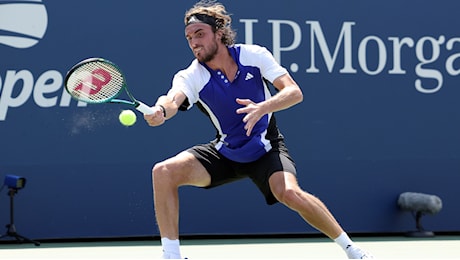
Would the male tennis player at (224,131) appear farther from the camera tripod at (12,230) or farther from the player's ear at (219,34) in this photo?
the camera tripod at (12,230)

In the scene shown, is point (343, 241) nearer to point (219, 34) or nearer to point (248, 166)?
point (248, 166)

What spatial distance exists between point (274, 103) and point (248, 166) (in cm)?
51

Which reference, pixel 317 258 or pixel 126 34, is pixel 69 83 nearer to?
pixel 317 258

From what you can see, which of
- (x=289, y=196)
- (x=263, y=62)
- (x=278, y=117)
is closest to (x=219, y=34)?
(x=263, y=62)

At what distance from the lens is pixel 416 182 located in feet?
23.3

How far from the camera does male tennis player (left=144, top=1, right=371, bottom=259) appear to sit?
168 inches

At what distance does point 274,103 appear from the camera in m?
4.03

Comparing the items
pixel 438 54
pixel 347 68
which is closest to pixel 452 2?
pixel 438 54

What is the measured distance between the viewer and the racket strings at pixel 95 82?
13.9 feet

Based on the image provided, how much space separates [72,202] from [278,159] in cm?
278

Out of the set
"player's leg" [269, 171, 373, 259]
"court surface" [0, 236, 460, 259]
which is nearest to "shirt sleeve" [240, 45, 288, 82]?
"player's leg" [269, 171, 373, 259]

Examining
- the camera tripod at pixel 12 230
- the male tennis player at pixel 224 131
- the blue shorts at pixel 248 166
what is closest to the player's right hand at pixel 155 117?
the male tennis player at pixel 224 131

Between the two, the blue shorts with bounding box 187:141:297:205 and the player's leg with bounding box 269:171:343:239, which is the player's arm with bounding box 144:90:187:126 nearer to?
the blue shorts with bounding box 187:141:297:205

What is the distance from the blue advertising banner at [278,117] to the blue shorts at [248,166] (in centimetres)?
236
